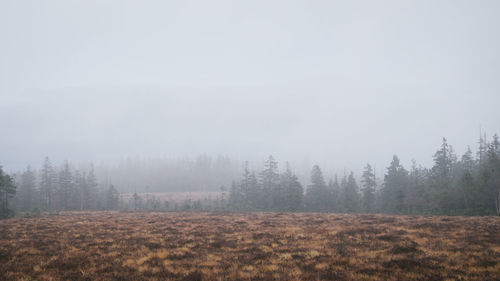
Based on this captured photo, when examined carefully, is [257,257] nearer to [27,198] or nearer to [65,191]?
[65,191]

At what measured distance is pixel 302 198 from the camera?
2712 inches

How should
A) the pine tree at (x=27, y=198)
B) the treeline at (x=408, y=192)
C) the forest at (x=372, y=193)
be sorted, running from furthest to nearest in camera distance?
the pine tree at (x=27, y=198) → the forest at (x=372, y=193) → the treeline at (x=408, y=192)

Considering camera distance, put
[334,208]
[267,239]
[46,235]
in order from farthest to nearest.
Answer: [334,208]
[46,235]
[267,239]

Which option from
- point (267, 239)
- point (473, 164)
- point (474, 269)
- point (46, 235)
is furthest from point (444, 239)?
point (473, 164)

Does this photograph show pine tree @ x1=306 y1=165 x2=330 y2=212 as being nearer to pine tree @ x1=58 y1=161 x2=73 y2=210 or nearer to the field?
the field

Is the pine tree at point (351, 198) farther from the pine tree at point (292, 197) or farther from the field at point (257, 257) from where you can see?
the field at point (257, 257)

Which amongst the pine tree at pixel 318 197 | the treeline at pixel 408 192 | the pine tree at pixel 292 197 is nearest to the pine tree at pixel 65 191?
the treeline at pixel 408 192

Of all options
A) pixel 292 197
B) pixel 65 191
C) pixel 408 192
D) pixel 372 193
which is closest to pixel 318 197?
pixel 292 197

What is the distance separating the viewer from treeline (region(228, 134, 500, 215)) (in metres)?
44.8

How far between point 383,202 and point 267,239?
54.3 metres

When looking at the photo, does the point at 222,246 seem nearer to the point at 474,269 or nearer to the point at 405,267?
the point at 405,267

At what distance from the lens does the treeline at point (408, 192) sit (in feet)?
147

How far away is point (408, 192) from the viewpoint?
58250mm

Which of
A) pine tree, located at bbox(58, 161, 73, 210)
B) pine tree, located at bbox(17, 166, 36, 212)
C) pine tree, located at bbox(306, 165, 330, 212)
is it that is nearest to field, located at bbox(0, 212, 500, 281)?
pine tree, located at bbox(306, 165, 330, 212)
